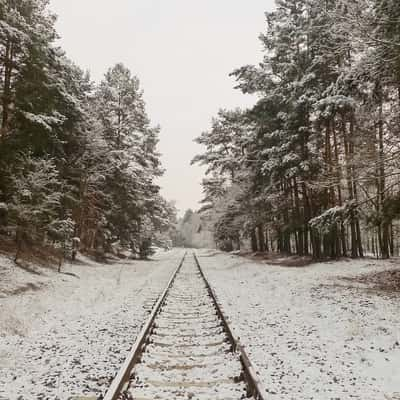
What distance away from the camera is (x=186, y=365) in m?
5.45

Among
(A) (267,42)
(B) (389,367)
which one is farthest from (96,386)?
(A) (267,42)

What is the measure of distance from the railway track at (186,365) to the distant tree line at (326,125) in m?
7.50

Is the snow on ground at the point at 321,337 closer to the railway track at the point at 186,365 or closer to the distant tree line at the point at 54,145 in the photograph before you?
the railway track at the point at 186,365

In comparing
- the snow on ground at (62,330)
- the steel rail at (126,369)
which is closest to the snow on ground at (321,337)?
the steel rail at (126,369)

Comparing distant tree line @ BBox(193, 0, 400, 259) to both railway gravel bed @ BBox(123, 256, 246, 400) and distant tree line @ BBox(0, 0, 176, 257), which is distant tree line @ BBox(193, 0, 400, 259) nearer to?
railway gravel bed @ BBox(123, 256, 246, 400)

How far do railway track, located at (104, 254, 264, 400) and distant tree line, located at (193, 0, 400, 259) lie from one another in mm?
7504

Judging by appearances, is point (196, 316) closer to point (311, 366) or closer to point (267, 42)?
point (311, 366)

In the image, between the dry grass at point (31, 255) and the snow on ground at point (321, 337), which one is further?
the dry grass at point (31, 255)

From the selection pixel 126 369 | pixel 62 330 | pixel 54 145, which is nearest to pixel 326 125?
pixel 54 145

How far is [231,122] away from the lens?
3725 cm

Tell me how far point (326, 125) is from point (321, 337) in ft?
53.5

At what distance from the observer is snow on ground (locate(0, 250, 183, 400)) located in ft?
16.1

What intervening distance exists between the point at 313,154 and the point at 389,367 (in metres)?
18.3

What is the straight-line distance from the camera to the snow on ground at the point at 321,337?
15.6 feet
